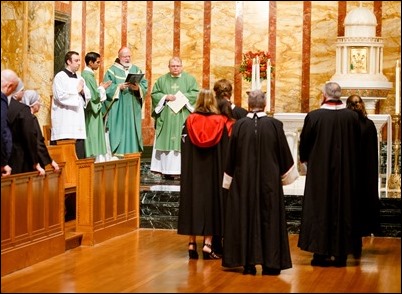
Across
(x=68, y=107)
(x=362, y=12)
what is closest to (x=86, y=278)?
(x=68, y=107)

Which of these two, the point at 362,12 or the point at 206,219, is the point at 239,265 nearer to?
the point at 206,219

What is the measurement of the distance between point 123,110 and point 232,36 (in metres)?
3.96

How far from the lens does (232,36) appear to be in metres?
17.8

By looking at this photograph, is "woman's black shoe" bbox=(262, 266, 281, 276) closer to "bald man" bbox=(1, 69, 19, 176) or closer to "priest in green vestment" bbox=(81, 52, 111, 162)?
"bald man" bbox=(1, 69, 19, 176)

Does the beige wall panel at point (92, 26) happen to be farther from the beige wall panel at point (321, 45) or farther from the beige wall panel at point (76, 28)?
the beige wall panel at point (321, 45)

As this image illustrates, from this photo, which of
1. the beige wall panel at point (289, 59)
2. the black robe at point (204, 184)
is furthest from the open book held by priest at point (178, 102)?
the black robe at point (204, 184)

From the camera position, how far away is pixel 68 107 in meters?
13.0

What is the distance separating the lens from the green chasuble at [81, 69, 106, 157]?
13594 mm

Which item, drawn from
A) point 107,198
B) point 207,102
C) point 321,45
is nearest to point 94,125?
point 107,198

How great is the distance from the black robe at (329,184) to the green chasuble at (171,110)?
193 inches

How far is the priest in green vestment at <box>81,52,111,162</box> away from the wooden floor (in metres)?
2.99

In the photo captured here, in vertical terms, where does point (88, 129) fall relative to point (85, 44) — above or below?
below

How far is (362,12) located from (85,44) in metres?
4.97

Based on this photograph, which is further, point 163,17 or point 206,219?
point 163,17
